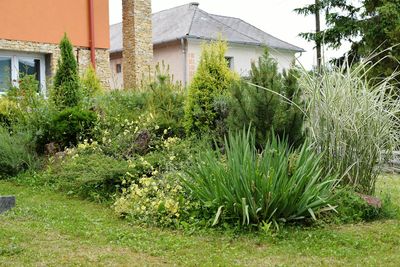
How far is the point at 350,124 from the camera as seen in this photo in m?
6.31

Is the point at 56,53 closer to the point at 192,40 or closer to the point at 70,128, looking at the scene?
the point at 70,128

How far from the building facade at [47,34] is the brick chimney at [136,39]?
1065 millimetres

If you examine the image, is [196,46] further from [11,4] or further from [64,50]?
[64,50]

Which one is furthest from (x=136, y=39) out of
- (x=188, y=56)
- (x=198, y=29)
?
(x=198, y=29)

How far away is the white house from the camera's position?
24.5 meters

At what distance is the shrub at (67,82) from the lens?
11.1 metres

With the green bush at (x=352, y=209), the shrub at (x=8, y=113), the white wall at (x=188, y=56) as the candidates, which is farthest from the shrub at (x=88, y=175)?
the white wall at (x=188, y=56)

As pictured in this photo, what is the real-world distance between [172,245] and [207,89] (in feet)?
17.5

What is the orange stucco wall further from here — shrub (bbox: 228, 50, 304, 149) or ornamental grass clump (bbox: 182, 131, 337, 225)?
ornamental grass clump (bbox: 182, 131, 337, 225)

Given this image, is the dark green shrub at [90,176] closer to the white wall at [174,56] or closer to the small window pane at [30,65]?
the small window pane at [30,65]

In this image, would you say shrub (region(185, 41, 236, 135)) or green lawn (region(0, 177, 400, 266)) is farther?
shrub (region(185, 41, 236, 135))

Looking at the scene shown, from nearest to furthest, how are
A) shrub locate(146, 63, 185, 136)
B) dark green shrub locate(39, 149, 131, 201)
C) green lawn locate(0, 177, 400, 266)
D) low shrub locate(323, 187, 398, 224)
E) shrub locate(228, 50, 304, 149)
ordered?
green lawn locate(0, 177, 400, 266), low shrub locate(323, 187, 398, 224), dark green shrub locate(39, 149, 131, 201), shrub locate(228, 50, 304, 149), shrub locate(146, 63, 185, 136)

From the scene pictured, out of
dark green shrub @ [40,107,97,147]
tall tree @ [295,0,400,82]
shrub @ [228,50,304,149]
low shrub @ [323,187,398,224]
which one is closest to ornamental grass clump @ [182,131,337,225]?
low shrub @ [323,187,398,224]

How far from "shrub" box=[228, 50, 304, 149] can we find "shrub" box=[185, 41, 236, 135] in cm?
143
